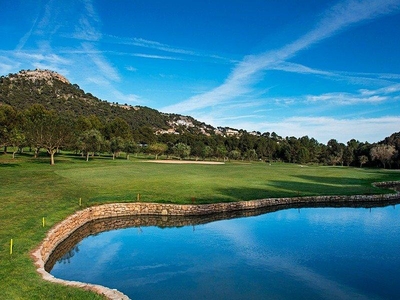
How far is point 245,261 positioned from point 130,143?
82.9 metres

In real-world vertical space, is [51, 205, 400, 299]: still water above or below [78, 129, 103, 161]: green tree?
below

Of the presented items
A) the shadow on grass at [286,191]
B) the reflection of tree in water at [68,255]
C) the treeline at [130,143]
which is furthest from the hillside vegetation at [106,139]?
the reflection of tree in water at [68,255]

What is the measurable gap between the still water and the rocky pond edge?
5.31 ft

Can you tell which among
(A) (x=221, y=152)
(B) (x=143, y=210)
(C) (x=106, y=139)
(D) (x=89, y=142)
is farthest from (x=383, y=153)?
(B) (x=143, y=210)

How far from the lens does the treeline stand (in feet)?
210

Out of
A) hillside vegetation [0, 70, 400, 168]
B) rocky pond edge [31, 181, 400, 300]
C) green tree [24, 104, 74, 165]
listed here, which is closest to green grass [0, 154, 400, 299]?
rocky pond edge [31, 181, 400, 300]

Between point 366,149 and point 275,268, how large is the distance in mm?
130262

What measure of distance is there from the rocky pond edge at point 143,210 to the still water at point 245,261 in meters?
1.62

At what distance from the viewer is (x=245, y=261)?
18.7 metres

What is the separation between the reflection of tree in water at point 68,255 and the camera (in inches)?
738

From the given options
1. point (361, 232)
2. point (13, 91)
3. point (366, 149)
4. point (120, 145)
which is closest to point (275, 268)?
point (361, 232)

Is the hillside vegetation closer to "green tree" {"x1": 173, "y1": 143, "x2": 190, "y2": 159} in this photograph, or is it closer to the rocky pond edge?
"green tree" {"x1": 173, "y1": 143, "x2": 190, "y2": 159}

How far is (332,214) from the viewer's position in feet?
108

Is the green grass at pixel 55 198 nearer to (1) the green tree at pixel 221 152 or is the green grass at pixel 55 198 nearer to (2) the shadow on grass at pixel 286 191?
(2) the shadow on grass at pixel 286 191
